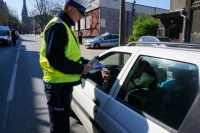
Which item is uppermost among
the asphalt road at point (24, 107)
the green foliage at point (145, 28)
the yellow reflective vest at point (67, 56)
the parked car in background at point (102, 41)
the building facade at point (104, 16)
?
the building facade at point (104, 16)

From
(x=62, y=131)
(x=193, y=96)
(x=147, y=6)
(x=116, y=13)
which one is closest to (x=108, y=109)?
(x=62, y=131)

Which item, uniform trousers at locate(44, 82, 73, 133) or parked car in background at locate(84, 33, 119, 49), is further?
parked car in background at locate(84, 33, 119, 49)

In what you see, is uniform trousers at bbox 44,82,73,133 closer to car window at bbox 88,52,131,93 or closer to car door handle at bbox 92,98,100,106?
car door handle at bbox 92,98,100,106

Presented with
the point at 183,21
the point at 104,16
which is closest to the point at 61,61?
the point at 183,21

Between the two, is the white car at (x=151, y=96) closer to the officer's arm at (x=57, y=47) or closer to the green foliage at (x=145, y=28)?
the officer's arm at (x=57, y=47)

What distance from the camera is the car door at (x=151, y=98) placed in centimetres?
208

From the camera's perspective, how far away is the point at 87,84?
150 inches

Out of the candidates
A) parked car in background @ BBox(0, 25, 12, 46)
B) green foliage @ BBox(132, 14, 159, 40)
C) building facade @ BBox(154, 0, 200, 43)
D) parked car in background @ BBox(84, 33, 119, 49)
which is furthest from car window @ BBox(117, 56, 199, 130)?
parked car in background @ BBox(0, 25, 12, 46)

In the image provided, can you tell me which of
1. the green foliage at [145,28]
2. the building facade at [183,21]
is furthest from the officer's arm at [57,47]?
the green foliage at [145,28]

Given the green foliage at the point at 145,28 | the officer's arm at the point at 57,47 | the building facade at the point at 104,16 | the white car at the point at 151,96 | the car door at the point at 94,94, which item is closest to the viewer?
the white car at the point at 151,96

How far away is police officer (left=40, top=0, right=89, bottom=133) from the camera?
273cm

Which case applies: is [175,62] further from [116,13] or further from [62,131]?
[116,13]

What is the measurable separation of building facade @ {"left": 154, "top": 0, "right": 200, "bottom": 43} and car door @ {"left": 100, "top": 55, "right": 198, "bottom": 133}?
16.2 metres

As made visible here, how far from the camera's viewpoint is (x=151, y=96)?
2.54 metres
